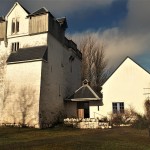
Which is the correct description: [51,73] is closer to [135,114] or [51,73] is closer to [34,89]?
[34,89]

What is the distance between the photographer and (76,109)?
31.4 metres

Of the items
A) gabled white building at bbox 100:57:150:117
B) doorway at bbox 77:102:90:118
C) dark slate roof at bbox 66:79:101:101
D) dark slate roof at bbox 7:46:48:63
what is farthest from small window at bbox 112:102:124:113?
dark slate roof at bbox 7:46:48:63

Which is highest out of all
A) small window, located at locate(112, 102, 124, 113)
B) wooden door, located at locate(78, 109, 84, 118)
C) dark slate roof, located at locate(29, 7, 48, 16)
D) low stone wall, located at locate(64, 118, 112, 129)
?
dark slate roof, located at locate(29, 7, 48, 16)

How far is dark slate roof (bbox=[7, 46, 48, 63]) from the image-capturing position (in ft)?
85.5

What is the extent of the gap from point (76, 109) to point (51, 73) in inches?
255

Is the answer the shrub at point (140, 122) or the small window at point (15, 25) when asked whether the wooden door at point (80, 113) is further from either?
the small window at point (15, 25)

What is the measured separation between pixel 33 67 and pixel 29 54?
1.75 meters

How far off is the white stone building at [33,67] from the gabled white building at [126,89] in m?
5.94

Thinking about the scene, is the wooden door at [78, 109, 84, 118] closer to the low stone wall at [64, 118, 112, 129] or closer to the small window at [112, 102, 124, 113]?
the low stone wall at [64, 118, 112, 129]

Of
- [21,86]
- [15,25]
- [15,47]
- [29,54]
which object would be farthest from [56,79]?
[15,25]

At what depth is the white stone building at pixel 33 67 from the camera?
25438 millimetres

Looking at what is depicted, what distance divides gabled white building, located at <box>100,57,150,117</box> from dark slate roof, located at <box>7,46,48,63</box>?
859 cm

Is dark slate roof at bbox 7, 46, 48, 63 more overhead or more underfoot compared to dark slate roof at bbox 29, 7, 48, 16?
more underfoot

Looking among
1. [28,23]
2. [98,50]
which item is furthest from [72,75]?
[98,50]
